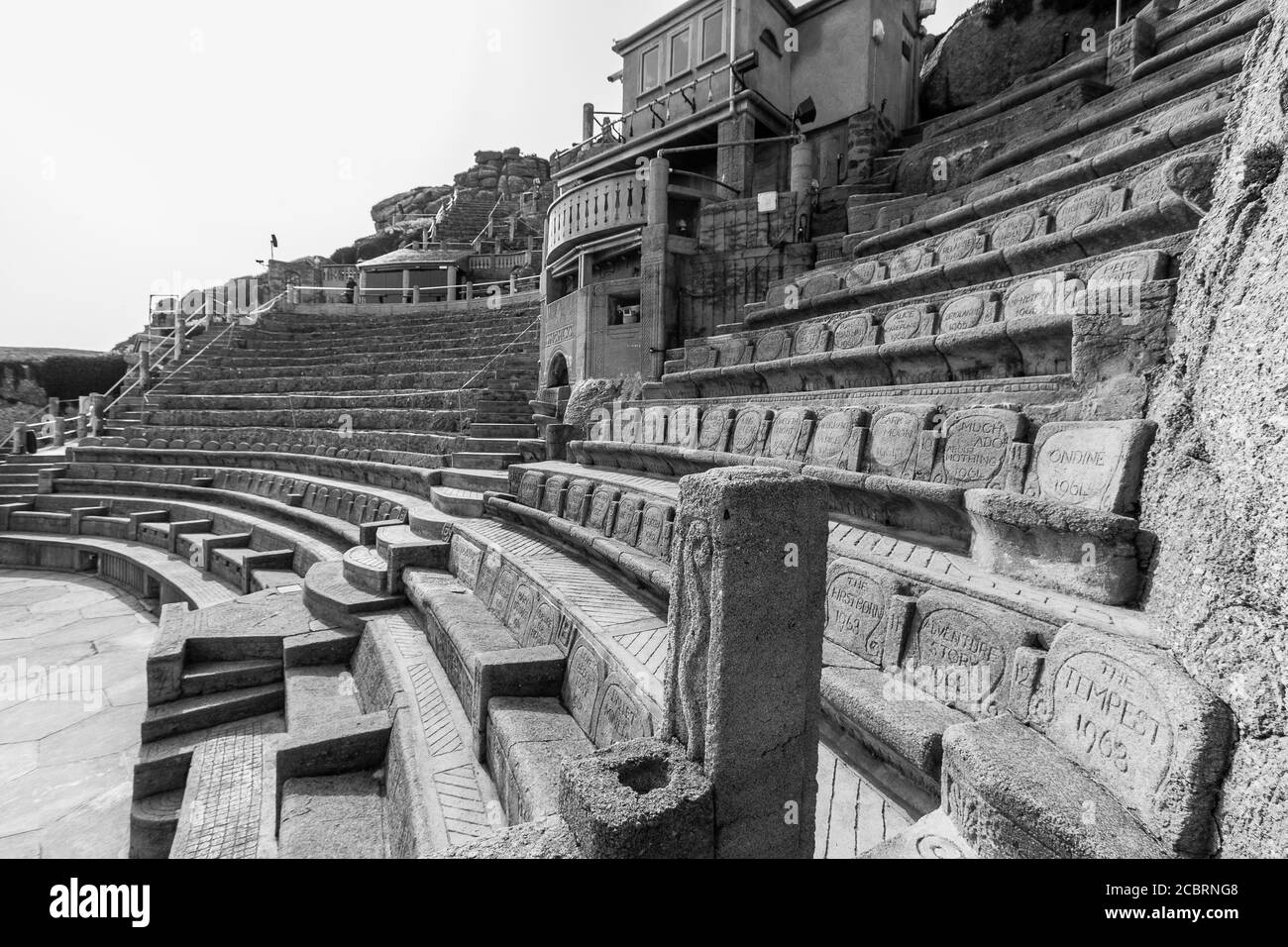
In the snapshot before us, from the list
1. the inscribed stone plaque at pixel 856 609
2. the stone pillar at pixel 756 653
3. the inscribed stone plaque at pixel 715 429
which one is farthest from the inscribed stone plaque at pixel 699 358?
the stone pillar at pixel 756 653

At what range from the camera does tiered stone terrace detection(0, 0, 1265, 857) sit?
195 cm

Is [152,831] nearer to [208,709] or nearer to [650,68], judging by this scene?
[208,709]

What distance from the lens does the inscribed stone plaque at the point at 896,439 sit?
4.09m

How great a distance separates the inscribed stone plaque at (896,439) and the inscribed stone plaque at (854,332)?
99.0 inches

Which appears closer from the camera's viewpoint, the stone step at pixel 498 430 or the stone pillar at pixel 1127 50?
the stone pillar at pixel 1127 50

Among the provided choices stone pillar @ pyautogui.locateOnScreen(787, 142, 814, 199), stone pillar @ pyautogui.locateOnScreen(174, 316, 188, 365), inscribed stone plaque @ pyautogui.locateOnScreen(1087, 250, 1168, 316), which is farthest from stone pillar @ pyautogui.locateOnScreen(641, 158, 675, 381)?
stone pillar @ pyautogui.locateOnScreen(174, 316, 188, 365)

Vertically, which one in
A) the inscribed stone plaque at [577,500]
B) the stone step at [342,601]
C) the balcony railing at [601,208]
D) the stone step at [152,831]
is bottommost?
the stone step at [152,831]

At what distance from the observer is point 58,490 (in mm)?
13000

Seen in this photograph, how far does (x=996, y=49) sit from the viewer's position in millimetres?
15758

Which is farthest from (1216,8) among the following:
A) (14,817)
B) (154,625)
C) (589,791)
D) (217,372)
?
(217,372)

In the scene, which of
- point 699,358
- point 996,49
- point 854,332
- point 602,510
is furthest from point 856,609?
point 996,49

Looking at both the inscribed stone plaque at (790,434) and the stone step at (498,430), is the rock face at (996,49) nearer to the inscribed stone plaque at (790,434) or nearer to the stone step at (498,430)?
the stone step at (498,430)

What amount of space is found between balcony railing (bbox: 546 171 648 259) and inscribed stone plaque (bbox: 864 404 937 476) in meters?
9.75

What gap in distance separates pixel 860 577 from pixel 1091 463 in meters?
1.26
